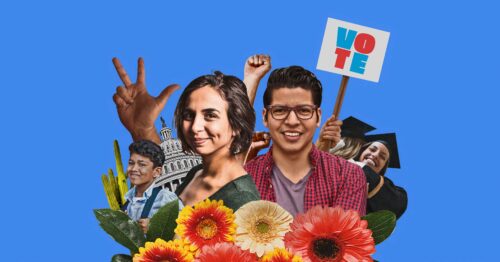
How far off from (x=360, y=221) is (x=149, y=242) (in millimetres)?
758

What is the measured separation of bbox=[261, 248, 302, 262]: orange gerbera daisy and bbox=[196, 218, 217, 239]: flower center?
232mm

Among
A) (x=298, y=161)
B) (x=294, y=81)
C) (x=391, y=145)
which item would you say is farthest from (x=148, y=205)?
(x=391, y=145)

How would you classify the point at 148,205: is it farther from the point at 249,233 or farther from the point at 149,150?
the point at 249,233

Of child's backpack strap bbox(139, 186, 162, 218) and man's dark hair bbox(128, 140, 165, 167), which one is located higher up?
man's dark hair bbox(128, 140, 165, 167)

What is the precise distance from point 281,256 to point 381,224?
460mm

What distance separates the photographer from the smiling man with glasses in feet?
12.3

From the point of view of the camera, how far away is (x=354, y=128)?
163 inches

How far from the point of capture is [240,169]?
3643 mm

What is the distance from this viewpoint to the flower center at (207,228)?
10.7 ft

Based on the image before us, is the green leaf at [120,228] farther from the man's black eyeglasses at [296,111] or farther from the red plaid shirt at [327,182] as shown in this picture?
the man's black eyeglasses at [296,111]

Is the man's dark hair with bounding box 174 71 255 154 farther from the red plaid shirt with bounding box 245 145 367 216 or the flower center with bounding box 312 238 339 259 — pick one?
the flower center with bounding box 312 238 339 259

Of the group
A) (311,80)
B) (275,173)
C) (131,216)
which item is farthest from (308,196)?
(131,216)

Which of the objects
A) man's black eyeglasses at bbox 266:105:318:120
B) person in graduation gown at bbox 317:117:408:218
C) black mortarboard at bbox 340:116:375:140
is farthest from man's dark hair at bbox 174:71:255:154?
black mortarboard at bbox 340:116:375:140

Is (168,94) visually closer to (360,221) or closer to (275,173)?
(275,173)
